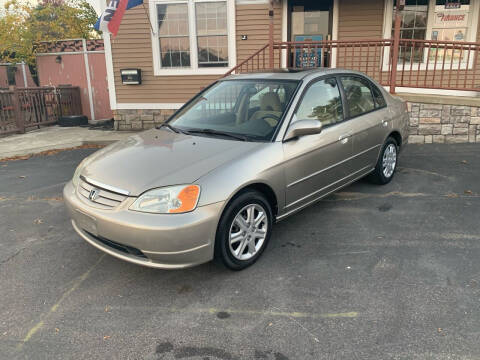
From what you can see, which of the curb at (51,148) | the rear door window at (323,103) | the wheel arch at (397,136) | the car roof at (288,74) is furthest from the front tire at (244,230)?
the curb at (51,148)

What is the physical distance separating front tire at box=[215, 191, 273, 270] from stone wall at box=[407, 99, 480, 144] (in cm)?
614

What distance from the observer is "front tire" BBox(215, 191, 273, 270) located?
Answer: 3.05 metres

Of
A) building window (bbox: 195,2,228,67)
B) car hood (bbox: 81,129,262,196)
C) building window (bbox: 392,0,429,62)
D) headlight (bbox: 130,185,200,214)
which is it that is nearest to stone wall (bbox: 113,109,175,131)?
building window (bbox: 195,2,228,67)

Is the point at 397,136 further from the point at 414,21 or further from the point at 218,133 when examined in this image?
the point at 414,21

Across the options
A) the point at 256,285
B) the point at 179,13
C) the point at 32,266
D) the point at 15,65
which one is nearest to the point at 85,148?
the point at 179,13

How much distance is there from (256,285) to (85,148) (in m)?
7.05

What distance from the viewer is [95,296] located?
300 cm

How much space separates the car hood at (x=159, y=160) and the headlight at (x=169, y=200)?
5cm

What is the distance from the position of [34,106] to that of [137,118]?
304 cm

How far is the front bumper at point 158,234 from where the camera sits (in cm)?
278

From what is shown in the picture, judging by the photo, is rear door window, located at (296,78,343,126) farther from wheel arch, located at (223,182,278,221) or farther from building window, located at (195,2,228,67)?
building window, located at (195,2,228,67)

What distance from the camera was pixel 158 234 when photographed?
9.08 ft

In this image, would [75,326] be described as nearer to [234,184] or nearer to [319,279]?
[234,184]

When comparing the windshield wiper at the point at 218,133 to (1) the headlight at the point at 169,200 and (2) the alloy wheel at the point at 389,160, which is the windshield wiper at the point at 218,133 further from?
(2) the alloy wheel at the point at 389,160
